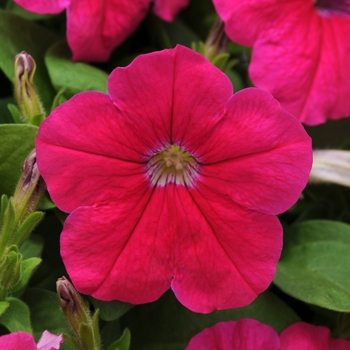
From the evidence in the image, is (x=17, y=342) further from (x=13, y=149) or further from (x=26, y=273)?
(x=13, y=149)

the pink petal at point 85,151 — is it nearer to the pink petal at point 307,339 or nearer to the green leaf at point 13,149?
the green leaf at point 13,149

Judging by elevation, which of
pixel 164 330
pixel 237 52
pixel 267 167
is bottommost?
pixel 164 330

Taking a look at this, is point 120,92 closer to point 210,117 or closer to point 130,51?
point 210,117

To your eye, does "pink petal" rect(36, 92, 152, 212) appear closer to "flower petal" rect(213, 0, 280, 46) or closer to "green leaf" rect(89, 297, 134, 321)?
"green leaf" rect(89, 297, 134, 321)

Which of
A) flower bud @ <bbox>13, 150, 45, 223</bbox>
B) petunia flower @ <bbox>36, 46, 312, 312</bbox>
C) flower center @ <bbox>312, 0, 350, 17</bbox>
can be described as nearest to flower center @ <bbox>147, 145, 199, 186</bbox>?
petunia flower @ <bbox>36, 46, 312, 312</bbox>

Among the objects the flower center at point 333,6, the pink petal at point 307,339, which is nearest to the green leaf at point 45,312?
the pink petal at point 307,339

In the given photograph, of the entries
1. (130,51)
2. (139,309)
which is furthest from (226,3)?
(139,309)
